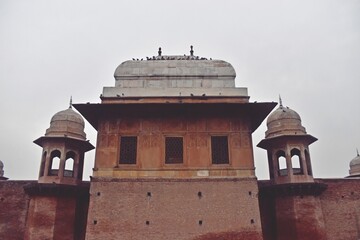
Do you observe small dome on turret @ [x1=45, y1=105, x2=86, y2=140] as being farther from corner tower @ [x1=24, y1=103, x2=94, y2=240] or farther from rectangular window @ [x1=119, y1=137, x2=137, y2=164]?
rectangular window @ [x1=119, y1=137, x2=137, y2=164]

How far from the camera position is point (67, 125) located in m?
17.7

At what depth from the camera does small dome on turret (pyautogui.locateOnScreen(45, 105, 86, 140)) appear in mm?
17500

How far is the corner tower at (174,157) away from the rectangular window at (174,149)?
4 cm

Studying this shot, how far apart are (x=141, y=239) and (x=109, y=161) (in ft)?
11.6

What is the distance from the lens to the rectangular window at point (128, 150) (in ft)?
50.6

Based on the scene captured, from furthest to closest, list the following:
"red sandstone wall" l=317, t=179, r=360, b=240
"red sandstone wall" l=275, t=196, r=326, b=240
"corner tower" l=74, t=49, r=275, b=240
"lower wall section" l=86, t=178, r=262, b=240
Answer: "red sandstone wall" l=317, t=179, r=360, b=240
"red sandstone wall" l=275, t=196, r=326, b=240
"corner tower" l=74, t=49, r=275, b=240
"lower wall section" l=86, t=178, r=262, b=240

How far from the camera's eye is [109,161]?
1532cm

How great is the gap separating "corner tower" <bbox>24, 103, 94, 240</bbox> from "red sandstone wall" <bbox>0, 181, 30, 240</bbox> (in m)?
1.68

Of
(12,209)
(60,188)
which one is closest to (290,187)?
(60,188)

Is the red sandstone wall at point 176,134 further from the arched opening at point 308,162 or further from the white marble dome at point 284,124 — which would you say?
the arched opening at point 308,162

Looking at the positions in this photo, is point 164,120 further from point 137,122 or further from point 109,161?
point 109,161

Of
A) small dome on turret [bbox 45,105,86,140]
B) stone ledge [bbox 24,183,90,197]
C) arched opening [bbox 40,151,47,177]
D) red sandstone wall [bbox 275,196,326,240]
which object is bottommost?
red sandstone wall [bbox 275,196,326,240]

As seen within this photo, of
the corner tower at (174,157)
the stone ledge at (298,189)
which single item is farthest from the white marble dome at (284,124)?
the stone ledge at (298,189)

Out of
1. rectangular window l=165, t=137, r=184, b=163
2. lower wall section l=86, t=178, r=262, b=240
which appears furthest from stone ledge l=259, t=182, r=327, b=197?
rectangular window l=165, t=137, r=184, b=163
